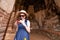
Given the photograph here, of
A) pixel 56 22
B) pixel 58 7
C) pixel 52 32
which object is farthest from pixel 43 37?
pixel 58 7

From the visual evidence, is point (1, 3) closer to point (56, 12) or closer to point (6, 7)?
point (6, 7)

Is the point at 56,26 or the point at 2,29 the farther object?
the point at 56,26

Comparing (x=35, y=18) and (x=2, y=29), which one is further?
(x=35, y=18)

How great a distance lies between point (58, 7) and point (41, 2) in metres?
0.58

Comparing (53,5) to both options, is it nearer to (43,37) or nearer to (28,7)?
(28,7)

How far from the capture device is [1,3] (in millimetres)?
5535

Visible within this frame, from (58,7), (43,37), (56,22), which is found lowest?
(43,37)

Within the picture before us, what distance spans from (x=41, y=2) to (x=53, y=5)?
1.29 ft

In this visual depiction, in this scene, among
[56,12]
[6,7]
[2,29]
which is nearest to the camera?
[2,29]

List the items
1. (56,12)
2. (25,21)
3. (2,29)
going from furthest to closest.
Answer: (56,12) → (2,29) → (25,21)

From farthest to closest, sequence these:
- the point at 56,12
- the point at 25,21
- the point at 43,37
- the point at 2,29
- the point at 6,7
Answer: the point at 56,12 < the point at 6,7 < the point at 43,37 < the point at 2,29 < the point at 25,21

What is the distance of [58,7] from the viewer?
584cm

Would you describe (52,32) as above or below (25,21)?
below

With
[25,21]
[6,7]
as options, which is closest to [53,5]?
[6,7]
